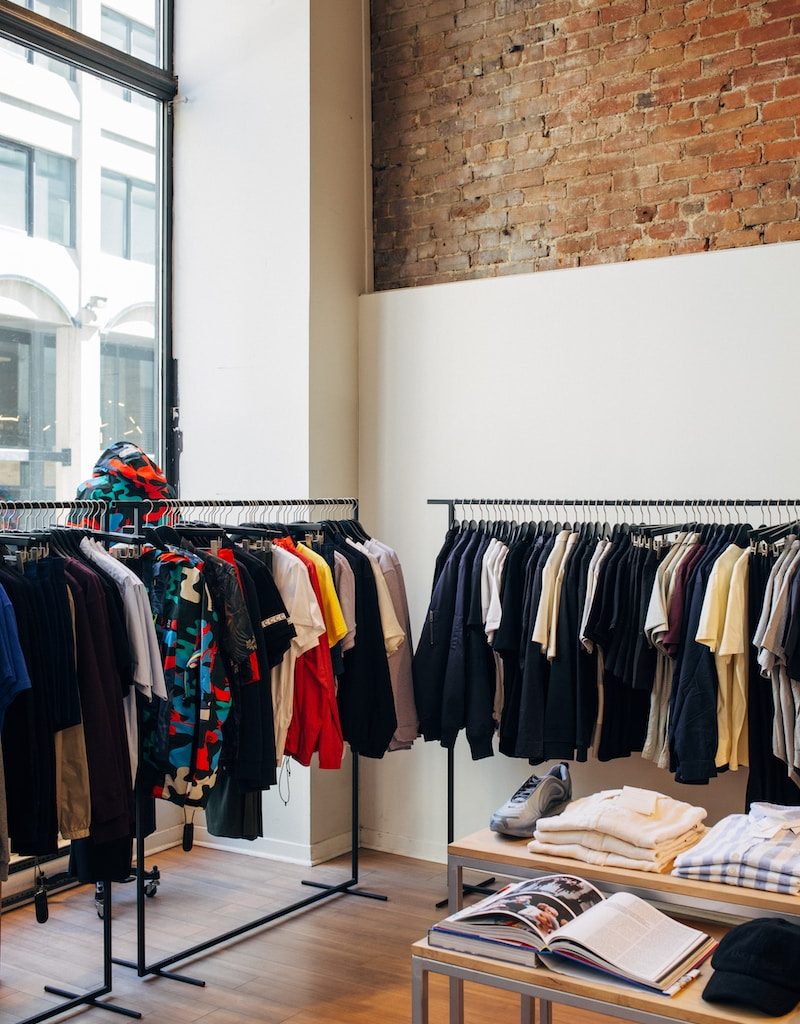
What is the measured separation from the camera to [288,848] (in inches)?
188

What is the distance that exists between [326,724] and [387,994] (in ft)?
2.96

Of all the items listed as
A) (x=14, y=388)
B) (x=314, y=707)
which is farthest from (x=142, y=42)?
(x=314, y=707)

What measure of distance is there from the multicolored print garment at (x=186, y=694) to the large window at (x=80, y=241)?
1.47 metres

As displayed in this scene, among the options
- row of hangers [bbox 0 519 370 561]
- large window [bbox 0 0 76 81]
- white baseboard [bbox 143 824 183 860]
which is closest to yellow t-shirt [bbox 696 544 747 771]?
row of hangers [bbox 0 519 370 561]

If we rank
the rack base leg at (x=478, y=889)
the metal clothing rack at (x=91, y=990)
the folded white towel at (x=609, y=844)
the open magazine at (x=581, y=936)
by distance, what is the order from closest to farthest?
the open magazine at (x=581, y=936) < the folded white towel at (x=609, y=844) < the metal clothing rack at (x=91, y=990) < the rack base leg at (x=478, y=889)

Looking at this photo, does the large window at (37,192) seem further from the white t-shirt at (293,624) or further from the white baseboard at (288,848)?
the white baseboard at (288,848)

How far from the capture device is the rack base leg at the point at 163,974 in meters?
3.48

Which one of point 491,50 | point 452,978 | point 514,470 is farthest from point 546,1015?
point 491,50

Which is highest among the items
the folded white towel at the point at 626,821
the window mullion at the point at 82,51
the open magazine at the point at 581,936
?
the window mullion at the point at 82,51

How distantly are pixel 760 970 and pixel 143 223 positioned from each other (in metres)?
4.35

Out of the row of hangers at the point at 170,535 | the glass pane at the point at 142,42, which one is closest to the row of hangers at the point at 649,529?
the row of hangers at the point at 170,535

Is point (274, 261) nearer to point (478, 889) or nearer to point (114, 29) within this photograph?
point (114, 29)

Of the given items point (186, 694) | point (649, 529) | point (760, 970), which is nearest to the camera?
point (760, 970)

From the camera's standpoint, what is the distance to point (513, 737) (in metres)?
4.05
